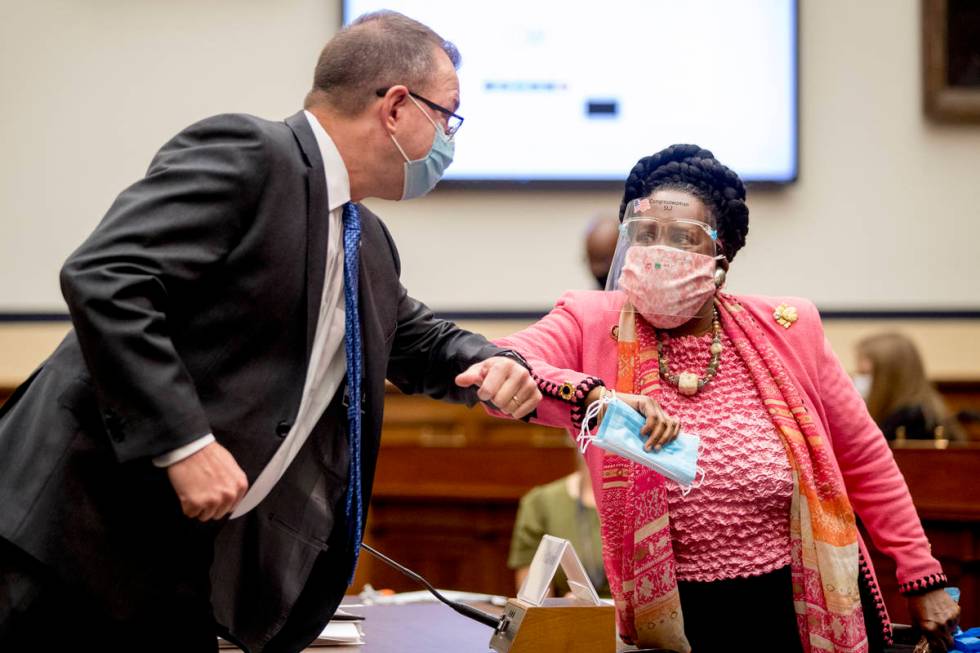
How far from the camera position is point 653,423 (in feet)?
5.89

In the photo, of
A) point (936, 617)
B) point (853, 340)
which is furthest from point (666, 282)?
point (853, 340)

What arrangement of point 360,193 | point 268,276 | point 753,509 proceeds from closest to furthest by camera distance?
point 268,276
point 360,193
point 753,509

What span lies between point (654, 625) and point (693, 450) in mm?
315

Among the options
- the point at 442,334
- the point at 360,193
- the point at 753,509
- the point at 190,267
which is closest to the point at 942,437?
the point at 753,509

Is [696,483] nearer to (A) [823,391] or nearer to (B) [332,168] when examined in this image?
(A) [823,391]

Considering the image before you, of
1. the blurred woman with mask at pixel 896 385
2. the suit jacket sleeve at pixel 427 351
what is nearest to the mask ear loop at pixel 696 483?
the suit jacket sleeve at pixel 427 351

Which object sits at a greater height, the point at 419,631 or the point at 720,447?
the point at 720,447

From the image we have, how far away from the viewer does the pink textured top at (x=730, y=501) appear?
197 cm

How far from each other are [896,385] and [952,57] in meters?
1.84

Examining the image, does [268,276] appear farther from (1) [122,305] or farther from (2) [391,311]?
(2) [391,311]

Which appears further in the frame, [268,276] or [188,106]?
[188,106]

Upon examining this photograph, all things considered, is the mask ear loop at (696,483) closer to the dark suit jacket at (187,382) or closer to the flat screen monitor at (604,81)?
the dark suit jacket at (187,382)

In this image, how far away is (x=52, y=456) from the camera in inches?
60.6

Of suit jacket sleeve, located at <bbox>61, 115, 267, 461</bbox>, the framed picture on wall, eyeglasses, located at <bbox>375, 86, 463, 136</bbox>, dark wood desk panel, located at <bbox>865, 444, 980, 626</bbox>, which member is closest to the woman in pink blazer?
eyeglasses, located at <bbox>375, 86, 463, 136</bbox>
